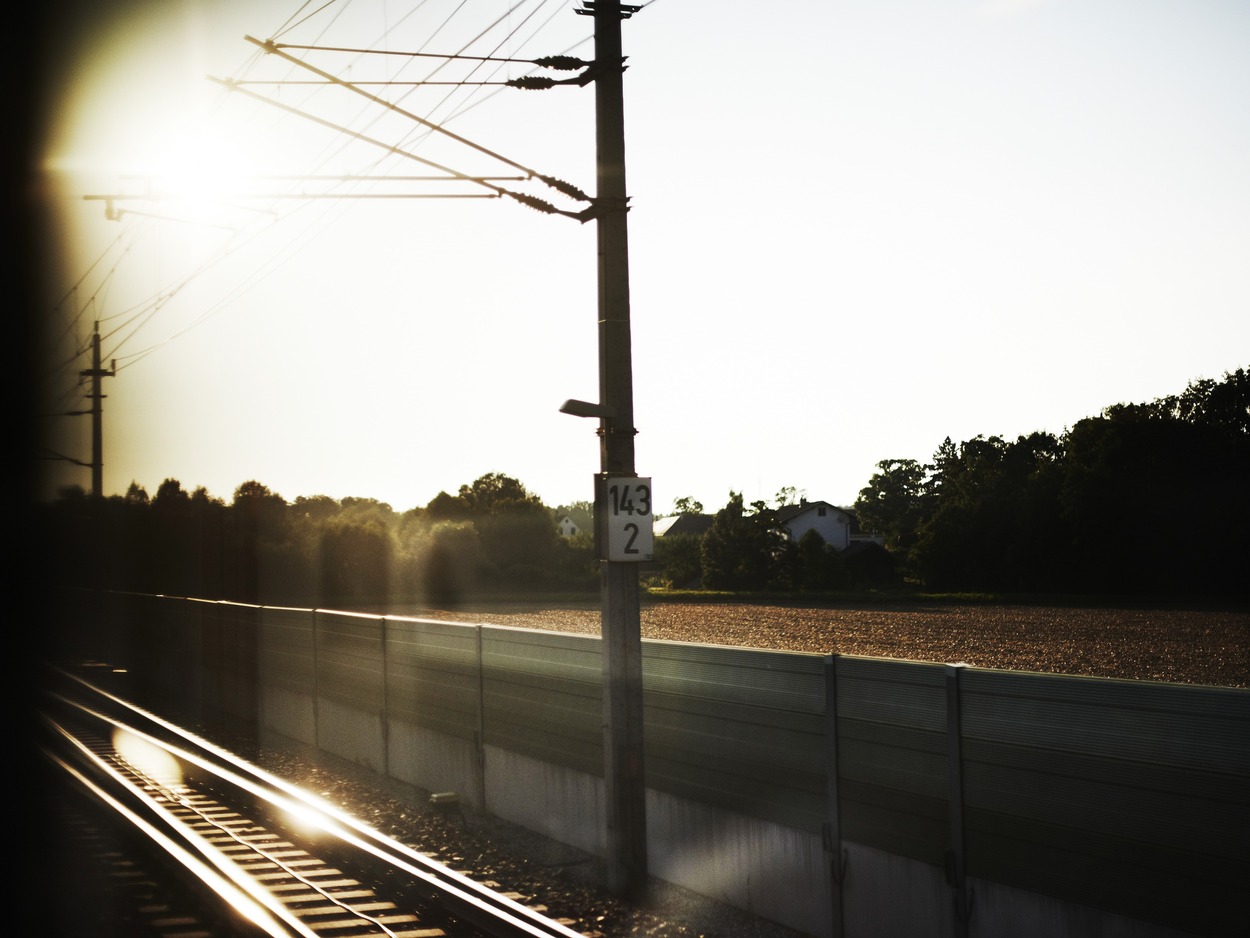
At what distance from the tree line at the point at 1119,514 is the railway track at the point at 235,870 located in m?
80.2

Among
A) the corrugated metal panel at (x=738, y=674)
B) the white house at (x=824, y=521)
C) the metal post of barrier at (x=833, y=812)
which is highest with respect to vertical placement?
the white house at (x=824, y=521)

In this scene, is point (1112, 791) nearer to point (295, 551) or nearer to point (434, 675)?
point (434, 675)

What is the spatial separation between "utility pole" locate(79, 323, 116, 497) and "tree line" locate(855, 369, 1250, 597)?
230 ft

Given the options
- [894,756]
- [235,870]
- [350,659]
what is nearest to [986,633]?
[350,659]

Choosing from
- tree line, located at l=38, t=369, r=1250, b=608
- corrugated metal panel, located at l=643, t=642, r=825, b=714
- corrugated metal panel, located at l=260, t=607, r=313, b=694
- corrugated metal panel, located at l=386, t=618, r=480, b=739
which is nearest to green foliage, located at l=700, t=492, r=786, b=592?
tree line, located at l=38, t=369, r=1250, b=608

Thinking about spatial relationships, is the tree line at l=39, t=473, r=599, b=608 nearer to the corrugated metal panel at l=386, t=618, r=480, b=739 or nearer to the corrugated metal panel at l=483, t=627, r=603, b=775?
the corrugated metal panel at l=386, t=618, r=480, b=739

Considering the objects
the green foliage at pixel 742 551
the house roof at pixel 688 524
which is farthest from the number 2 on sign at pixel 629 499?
the house roof at pixel 688 524

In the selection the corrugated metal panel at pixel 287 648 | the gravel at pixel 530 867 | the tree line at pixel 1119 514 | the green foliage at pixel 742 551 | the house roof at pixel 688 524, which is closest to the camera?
the gravel at pixel 530 867

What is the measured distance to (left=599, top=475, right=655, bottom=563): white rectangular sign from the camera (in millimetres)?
11312

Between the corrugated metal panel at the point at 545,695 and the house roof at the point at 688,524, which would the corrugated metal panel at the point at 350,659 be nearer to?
the corrugated metal panel at the point at 545,695

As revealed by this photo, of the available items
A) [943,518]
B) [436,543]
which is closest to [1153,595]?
[943,518]

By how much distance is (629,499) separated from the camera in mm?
11438

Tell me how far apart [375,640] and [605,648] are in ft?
27.0

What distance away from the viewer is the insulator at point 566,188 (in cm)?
1185
